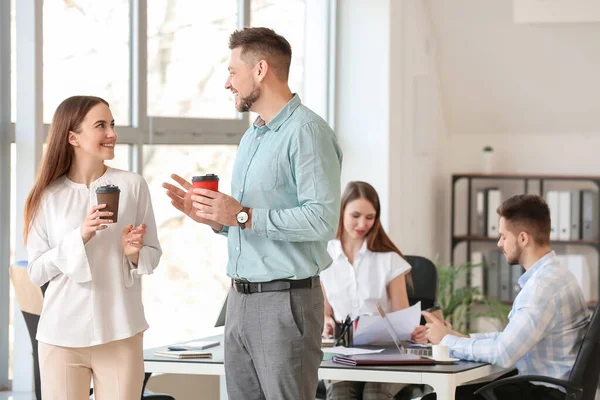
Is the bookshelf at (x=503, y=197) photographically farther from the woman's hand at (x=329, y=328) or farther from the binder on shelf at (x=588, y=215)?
the woman's hand at (x=329, y=328)

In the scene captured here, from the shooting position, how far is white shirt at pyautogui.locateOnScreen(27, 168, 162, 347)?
250 centimetres

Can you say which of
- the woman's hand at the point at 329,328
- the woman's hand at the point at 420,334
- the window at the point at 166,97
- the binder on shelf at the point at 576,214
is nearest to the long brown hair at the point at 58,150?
the window at the point at 166,97

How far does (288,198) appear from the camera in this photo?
2490mm

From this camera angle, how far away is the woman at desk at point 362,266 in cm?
399

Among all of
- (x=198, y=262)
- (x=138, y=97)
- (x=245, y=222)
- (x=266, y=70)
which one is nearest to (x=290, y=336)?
(x=245, y=222)

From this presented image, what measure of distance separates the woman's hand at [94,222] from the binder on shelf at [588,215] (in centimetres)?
513

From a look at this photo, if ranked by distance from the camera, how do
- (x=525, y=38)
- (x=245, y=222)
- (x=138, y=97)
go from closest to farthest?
(x=245, y=222), (x=138, y=97), (x=525, y=38)

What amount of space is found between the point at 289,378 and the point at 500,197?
16.4 feet

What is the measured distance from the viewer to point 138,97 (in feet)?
13.6

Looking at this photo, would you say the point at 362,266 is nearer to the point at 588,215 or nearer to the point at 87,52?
the point at 87,52

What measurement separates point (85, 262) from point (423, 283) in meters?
2.12

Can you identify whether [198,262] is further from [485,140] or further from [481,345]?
[485,140]

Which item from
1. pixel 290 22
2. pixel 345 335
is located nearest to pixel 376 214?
pixel 345 335

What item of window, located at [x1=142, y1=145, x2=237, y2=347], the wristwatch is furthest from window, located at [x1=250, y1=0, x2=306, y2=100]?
the wristwatch
